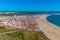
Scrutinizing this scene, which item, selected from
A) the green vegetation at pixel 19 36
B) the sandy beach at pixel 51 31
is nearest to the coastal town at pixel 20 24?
the sandy beach at pixel 51 31

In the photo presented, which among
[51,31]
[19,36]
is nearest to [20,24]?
[51,31]

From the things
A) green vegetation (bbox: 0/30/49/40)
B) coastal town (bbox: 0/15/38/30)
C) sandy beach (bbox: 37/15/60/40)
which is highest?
green vegetation (bbox: 0/30/49/40)

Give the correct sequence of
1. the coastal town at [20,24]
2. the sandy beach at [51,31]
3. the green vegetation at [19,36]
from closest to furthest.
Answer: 1. the green vegetation at [19,36]
2. the sandy beach at [51,31]
3. the coastal town at [20,24]

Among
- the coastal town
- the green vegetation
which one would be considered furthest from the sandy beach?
the green vegetation

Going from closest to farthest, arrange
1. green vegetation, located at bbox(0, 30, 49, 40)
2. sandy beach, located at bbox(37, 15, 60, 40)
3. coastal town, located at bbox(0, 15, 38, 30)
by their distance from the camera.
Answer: green vegetation, located at bbox(0, 30, 49, 40) → sandy beach, located at bbox(37, 15, 60, 40) → coastal town, located at bbox(0, 15, 38, 30)

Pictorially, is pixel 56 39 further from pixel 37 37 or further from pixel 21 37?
pixel 21 37

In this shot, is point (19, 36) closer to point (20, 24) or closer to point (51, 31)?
point (20, 24)

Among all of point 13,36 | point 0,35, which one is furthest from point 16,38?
point 0,35

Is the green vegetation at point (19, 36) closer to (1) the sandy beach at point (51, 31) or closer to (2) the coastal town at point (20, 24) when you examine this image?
(1) the sandy beach at point (51, 31)

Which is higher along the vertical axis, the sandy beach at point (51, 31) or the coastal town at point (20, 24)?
the coastal town at point (20, 24)

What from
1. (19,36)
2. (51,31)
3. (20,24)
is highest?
(19,36)

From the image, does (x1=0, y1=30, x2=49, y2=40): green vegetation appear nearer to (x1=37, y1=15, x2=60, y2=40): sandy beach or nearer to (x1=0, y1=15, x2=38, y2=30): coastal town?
(x1=37, y1=15, x2=60, y2=40): sandy beach
